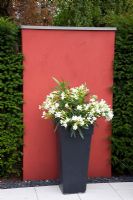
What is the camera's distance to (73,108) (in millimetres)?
4648

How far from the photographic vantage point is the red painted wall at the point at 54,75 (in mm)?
5086

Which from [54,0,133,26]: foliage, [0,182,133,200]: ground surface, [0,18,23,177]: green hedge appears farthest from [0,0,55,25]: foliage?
[0,182,133,200]: ground surface

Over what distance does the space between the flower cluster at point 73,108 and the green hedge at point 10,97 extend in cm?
50

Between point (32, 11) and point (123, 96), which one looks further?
point (32, 11)

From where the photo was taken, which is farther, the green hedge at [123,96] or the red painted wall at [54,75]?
the green hedge at [123,96]

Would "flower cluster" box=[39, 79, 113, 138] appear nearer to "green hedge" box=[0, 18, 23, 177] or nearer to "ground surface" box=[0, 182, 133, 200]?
"green hedge" box=[0, 18, 23, 177]

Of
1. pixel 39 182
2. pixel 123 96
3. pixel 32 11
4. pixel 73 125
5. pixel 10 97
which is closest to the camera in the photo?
pixel 73 125

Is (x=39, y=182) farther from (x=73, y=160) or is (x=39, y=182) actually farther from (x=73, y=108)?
(x=73, y=108)

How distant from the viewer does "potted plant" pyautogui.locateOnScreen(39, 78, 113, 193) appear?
4559 mm

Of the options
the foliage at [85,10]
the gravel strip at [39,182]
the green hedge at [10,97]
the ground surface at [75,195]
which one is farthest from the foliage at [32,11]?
the ground surface at [75,195]

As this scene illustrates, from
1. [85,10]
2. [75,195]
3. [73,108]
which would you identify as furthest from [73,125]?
[85,10]

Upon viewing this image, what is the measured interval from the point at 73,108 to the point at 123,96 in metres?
0.99

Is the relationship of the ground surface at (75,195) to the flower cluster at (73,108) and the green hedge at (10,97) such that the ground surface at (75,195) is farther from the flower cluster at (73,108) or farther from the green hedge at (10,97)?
the flower cluster at (73,108)

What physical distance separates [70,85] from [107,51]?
2.30 feet
